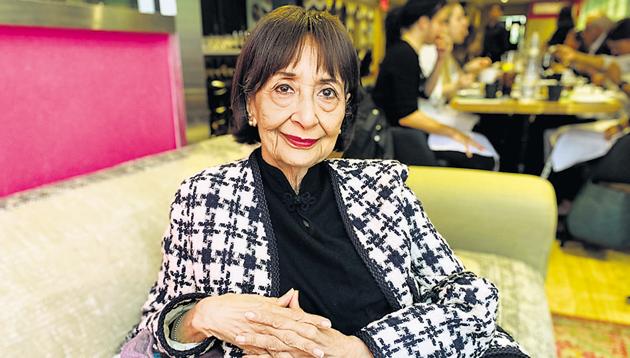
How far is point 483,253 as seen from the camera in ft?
5.88

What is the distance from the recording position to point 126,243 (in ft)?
3.92

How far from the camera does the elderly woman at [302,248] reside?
980 millimetres

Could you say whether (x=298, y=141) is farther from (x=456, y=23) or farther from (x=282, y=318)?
(x=456, y=23)

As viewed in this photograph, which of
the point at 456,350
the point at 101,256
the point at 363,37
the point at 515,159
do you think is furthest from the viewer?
the point at 363,37

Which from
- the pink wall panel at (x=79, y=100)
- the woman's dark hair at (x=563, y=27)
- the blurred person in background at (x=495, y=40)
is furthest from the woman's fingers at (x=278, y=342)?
the blurred person in background at (x=495, y=40)

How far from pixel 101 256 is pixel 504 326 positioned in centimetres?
105

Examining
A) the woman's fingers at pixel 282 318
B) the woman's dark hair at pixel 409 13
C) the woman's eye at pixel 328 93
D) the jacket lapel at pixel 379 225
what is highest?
the woman's dark hair at pixel 409 13

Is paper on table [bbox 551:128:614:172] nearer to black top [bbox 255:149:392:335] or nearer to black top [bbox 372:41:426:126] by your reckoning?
black top [bbox 372:41:426:126]

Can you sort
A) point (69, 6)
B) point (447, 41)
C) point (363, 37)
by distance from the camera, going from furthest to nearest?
point (363, 37), point (447, 41), point (69, 6)

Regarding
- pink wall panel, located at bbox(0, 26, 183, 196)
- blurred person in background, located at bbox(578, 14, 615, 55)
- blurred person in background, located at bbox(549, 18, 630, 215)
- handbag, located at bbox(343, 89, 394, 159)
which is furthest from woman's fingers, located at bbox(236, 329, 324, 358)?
blurred person in background, located at bbox(578, 14, 615, 55)

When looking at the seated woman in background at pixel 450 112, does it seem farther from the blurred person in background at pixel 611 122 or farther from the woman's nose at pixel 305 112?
the woman's nose at pixel 305 112

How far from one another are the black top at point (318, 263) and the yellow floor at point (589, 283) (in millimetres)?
1770

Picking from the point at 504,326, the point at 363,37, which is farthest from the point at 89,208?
the point at 363,37

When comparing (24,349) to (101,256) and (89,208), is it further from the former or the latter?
(89,208)
